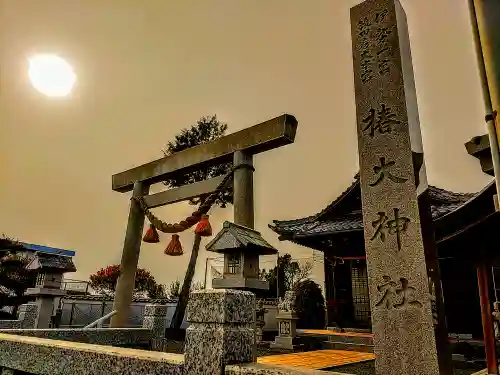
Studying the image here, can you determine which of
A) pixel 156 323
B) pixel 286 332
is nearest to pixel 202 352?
pixel 156 323

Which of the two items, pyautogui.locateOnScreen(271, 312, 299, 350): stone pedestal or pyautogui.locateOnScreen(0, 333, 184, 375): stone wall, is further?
pyautogui.locateOnScreen(271, 312, 299, 350): stone pedestal

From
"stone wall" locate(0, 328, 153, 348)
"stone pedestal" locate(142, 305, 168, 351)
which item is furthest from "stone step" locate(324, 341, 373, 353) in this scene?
"stone wall" locate(0, 328, 153, 348)

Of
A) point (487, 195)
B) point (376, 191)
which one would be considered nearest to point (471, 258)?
point (487, 195)

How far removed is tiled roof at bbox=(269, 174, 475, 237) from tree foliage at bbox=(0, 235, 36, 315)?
11841 mm

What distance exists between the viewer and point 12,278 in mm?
16281

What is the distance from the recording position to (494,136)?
1531 millimetres

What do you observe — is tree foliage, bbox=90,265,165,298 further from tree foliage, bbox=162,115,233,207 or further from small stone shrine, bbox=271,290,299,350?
small stone shrine, bbox=271,290,299,350

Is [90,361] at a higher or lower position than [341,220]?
lower

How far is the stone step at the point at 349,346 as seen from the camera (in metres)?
10.6

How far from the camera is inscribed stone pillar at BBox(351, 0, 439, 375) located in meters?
3.72

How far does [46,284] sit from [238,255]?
700 cm

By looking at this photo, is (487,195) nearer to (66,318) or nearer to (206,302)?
(206,302)

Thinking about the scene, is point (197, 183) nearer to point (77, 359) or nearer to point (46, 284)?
point (46, 284)

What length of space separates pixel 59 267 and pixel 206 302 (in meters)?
8.63
